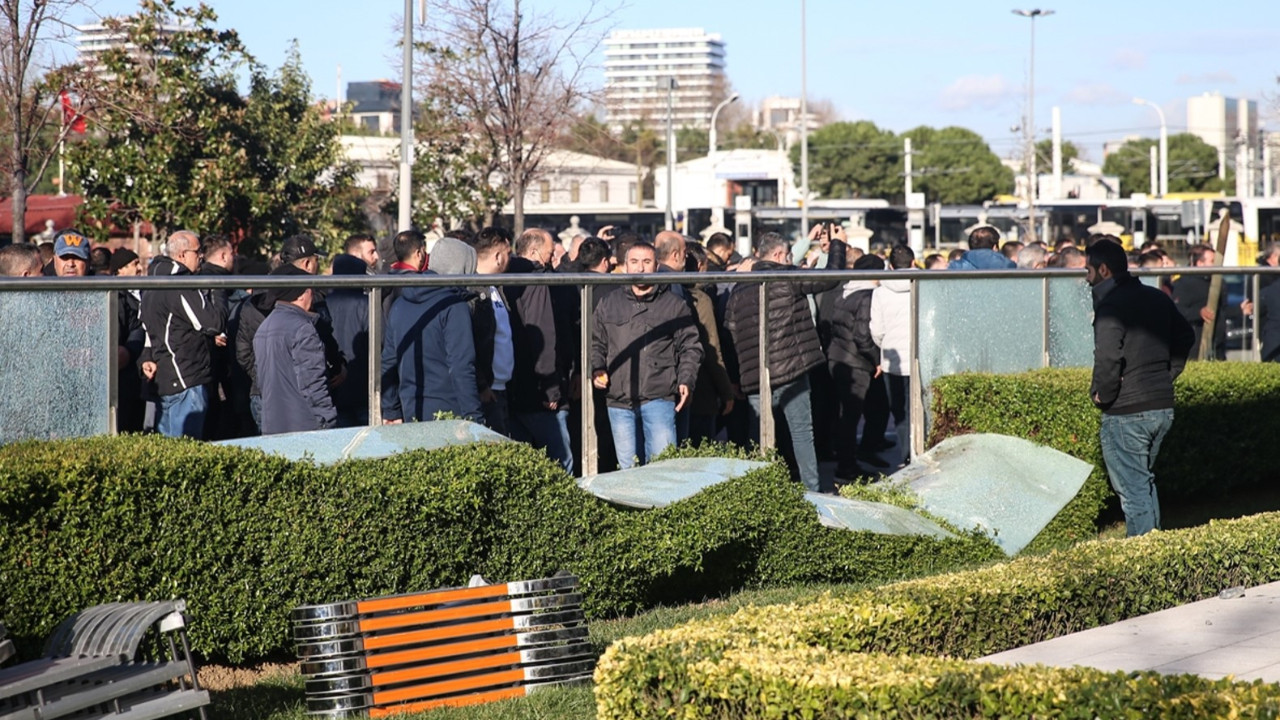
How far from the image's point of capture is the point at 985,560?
9.41 metres

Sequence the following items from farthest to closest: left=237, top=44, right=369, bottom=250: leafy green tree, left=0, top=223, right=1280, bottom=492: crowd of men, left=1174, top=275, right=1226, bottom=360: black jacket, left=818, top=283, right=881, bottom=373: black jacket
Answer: left=237, top=44, right=369, bottom=250: leafy green tree, left=1174, top=275, right=1226, bottom=360: black jacket, left=818, top=283, right=881, bottom=373: black jacket, left=0, top=223, right=1280, bottom=492: crowd of men

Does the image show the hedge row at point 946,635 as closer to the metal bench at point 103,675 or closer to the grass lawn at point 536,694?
the grass lawn at point 536,694

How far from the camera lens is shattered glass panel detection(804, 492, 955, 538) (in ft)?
28.5

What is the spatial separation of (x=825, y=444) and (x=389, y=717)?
598 cm

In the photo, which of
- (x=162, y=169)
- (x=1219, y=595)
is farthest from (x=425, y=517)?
(x=162, y=169)

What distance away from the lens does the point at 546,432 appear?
355 inches

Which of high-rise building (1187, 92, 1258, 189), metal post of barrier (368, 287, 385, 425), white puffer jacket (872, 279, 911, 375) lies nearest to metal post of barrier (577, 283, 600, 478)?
metal post of barrier (368, 287, 385, 425)

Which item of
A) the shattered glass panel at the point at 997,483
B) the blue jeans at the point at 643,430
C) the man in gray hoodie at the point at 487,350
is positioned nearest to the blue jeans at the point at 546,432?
the man in gray hoodie at the point at 487,350

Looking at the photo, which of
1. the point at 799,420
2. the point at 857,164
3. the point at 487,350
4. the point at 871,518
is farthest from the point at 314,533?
the point at 857,164

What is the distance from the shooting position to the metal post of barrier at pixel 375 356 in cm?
814

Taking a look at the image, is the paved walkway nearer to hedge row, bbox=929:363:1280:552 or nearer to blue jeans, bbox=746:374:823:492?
hedge row, bbox=929:363:1280:552

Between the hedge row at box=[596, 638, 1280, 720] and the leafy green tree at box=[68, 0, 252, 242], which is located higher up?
the leafy green tree at box=[68, 0, 252, 242]

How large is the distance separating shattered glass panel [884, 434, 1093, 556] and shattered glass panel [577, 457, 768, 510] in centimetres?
181

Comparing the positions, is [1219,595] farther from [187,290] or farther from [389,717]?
[187,290]
